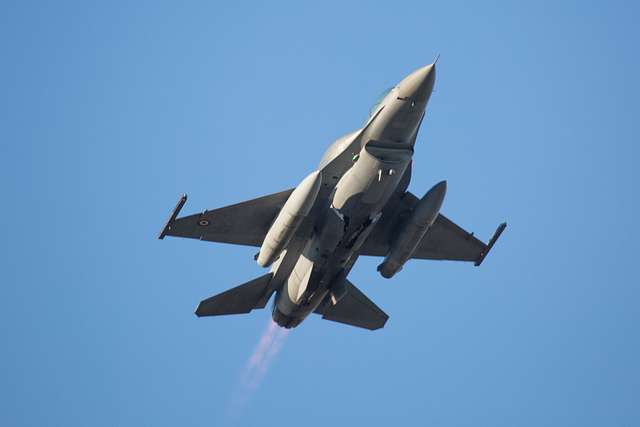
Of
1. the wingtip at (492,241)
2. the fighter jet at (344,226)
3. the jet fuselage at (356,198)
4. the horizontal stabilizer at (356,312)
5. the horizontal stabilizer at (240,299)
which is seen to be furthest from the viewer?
the horizontal stabilizer at (356,312)

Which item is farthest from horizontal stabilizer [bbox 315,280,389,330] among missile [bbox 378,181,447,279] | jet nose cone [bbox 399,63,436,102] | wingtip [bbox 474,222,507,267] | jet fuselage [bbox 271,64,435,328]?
jet nose cone [bbox 399,63,436,102]

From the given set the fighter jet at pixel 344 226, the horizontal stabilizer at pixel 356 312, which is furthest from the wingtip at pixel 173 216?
the horizontal stabilizer at pixel 356 312

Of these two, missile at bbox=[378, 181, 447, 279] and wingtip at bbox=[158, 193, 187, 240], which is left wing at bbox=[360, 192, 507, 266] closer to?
missile at bbox=[378, 181, 447, 279]

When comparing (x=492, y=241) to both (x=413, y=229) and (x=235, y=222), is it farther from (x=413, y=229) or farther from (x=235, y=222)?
(x=235, y=222)

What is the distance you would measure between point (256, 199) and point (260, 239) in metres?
1.29

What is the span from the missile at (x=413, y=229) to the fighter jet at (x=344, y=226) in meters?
0.03

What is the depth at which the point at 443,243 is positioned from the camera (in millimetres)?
27500

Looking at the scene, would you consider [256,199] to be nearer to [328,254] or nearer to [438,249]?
[328,254]

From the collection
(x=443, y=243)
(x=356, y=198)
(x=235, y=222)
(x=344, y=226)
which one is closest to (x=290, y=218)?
(x=344, y=226)

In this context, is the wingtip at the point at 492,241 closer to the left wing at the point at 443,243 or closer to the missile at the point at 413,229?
the left wing at the point at 443,243

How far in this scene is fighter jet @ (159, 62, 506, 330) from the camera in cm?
2267

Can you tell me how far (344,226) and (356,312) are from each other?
15.6ft

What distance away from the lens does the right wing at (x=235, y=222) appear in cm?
2448

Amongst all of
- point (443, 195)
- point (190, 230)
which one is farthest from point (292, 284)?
point (443, 195)
